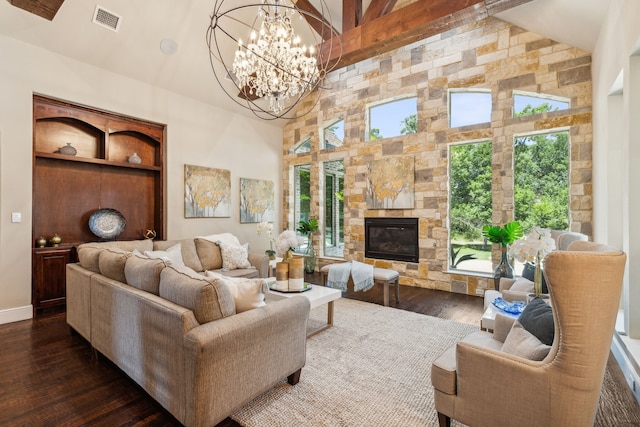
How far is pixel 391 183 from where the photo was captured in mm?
5684

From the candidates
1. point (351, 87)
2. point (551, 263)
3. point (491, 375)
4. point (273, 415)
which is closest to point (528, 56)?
point (351, 87)

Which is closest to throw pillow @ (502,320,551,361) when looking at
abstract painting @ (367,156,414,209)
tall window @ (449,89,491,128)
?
abstract painting @ (367,156,414,209)

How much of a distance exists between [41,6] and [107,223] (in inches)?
111

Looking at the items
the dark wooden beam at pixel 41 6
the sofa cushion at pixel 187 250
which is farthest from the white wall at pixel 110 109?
the sofa cushion at pixel 187 250

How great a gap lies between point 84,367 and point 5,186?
2723 mm

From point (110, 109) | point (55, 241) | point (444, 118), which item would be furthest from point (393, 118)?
point (55, 241)

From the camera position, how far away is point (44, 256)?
4.00 meters

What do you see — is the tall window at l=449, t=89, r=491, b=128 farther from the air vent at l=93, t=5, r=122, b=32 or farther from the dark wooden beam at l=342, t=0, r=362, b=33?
the air vent at l=93, t=5, r=122, b=32

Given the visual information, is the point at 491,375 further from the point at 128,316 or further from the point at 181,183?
the point at 181,183

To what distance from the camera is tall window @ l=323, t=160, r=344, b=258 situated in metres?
6.77

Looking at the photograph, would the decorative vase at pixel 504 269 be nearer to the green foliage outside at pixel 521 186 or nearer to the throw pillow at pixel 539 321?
the green foliage outside at pixel 521 186

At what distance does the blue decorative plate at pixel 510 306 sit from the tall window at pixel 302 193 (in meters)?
4.88

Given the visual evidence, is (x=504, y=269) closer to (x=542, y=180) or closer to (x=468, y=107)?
(x=542, y=180)

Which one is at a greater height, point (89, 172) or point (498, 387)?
point (89, 172)
